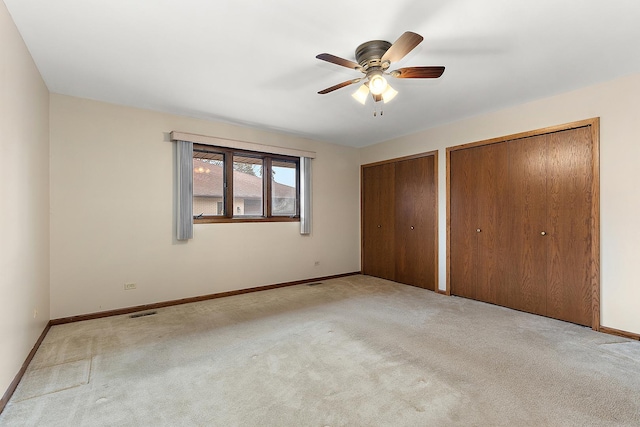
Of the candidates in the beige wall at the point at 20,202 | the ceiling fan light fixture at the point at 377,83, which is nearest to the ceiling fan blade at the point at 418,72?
the ceiling fan light fixture at the point at 377,83

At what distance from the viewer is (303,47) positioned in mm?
2361

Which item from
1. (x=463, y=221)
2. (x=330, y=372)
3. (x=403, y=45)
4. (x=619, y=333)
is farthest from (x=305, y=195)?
(x=619, y=333)

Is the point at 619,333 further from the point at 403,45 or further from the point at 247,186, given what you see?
the point at 247,186

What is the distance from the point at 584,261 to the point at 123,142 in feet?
17.5

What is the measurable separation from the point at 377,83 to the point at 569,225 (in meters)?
2.71

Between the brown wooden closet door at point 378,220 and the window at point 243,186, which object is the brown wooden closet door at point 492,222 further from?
the window at point 243,186

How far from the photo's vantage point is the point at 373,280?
527 cm

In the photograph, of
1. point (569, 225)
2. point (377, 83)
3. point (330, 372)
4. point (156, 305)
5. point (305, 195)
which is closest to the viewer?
point (330, 372)

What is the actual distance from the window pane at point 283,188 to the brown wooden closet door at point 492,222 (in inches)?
112

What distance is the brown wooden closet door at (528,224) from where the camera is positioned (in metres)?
3.43

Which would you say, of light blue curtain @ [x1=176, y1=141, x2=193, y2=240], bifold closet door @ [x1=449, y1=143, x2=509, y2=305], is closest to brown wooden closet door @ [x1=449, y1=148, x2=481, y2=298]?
bifold closet door @ [x1=449, y1=143, x2=509, y2=305]

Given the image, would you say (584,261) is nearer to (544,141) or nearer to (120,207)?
(544,141)

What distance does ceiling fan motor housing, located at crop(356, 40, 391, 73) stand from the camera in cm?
224

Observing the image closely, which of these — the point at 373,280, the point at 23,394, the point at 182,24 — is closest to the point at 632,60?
the point at 182,24
